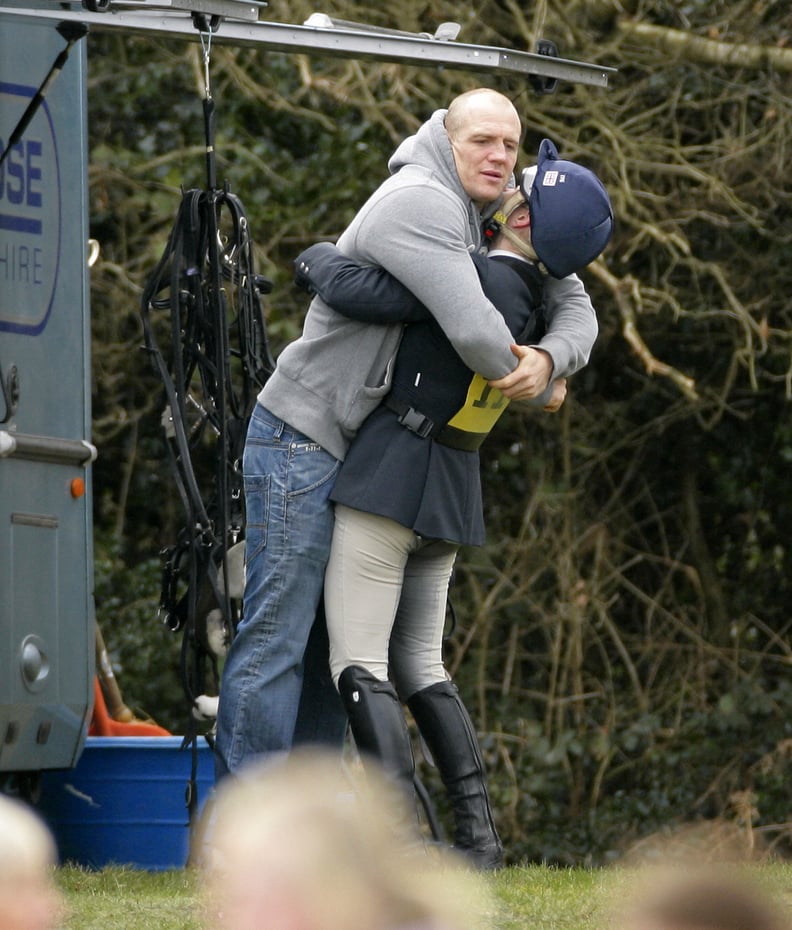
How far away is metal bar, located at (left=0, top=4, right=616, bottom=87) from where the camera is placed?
15.4 ft

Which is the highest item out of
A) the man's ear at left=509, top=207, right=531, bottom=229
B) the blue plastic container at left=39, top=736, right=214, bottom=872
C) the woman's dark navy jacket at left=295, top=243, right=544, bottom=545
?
the man's ear at left=509, top=207, right=531, bottom=229

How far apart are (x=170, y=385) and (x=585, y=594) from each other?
4.43 metres

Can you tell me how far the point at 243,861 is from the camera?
1.56 metres

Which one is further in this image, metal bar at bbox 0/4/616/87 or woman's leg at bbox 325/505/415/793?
metal bar at bbox 0/4/616/87

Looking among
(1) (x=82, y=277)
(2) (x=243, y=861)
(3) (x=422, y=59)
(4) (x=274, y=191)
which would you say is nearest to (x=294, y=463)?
(3) (x=422, y=59)

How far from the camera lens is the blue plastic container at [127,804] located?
223 inches

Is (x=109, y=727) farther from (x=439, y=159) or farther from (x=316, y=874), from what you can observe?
(x=316, y=874)

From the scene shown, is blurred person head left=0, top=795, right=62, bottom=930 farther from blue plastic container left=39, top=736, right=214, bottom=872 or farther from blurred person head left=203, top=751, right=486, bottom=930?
blue plastic container left=39, top=736, right=214, bottom=872

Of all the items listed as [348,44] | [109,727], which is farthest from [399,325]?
[109,727]

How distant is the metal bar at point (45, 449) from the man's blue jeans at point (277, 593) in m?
0.98

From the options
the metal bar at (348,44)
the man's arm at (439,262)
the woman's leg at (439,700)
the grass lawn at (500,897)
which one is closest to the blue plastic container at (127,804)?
the grass lawn at (500,897)

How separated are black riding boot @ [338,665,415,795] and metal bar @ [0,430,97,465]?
4.28 ft

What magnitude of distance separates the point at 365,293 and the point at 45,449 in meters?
1.47

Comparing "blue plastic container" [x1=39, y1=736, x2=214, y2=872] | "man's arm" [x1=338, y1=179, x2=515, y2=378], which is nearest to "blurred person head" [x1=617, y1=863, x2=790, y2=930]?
Answer: "man's arm" [x1=338, y1=179, x2=515, y2=378]
